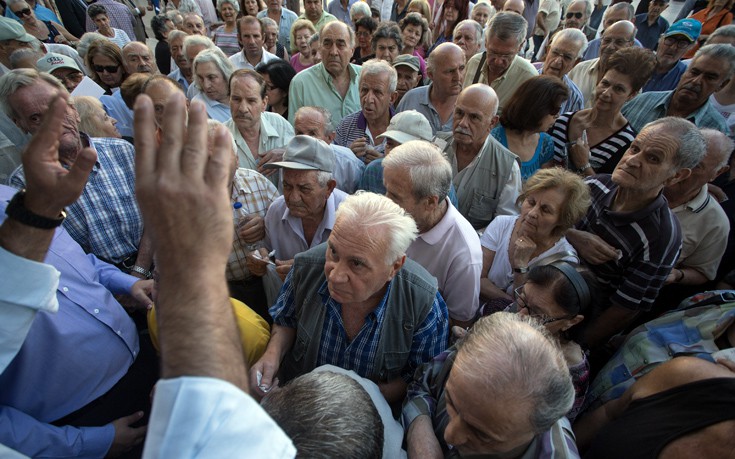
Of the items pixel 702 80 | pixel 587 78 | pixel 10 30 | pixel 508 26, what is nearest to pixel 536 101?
pixel 508 26

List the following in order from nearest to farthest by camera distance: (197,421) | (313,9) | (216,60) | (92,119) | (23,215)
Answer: (197,421) → (23,215) → (92,119) → (216,60) → (313,9)

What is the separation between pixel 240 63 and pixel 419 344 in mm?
5518

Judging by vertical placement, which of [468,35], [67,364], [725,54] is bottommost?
[67,364]

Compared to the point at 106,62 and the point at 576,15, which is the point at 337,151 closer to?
the point at 106,62

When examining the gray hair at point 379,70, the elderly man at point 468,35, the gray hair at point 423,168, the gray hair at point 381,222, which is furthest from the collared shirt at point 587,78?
the gray hair at point 381,222

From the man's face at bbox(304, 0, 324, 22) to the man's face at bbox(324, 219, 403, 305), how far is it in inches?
264

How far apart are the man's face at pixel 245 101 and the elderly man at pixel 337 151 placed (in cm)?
43

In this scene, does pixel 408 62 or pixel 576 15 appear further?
pixel 576 15

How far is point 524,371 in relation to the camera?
1.28m

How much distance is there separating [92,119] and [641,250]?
14.7ft

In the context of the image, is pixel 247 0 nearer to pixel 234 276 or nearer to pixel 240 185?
pixel 240 185

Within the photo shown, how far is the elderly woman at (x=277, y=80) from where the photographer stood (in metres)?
5.07

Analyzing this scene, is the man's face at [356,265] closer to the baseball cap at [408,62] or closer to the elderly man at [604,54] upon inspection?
the baseball cap at [408,62]

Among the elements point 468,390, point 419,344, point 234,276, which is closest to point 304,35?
point 234,276
